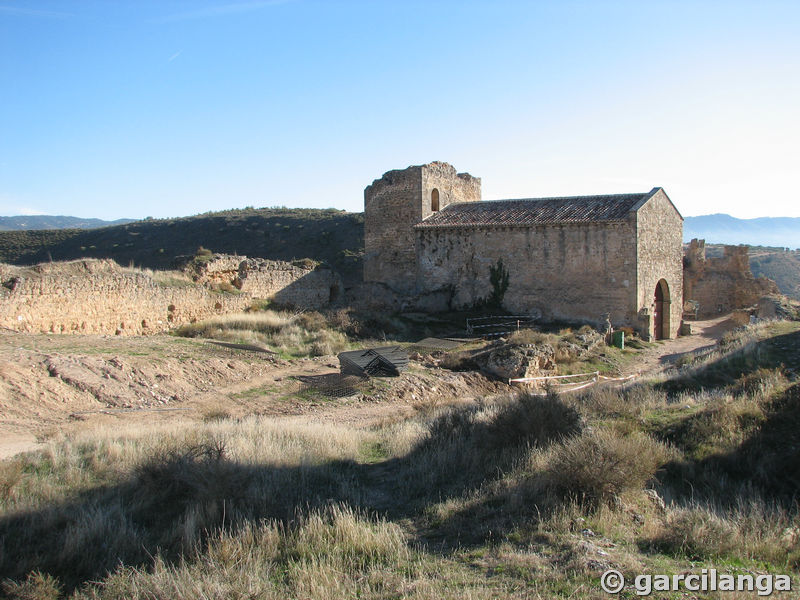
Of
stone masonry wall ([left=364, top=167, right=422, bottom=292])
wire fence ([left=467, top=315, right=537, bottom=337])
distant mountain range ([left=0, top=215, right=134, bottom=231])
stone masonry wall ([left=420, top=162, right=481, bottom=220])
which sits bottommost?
wire fence ([left=467, top=315, right=537, bottom=337])

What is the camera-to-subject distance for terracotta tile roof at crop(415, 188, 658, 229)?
21.6 m

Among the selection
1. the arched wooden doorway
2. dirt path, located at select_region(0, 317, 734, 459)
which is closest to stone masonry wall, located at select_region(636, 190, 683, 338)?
the arched wooden doorway

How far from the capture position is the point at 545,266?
22531 mm

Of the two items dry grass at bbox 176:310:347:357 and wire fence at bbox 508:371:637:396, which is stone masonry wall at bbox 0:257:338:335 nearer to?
dry grass at bbox 176:310:347:357

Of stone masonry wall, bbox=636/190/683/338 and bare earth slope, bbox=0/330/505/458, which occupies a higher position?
stone masonry wall, bbox=636/190/683/338

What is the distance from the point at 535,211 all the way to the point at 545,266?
7.96ft

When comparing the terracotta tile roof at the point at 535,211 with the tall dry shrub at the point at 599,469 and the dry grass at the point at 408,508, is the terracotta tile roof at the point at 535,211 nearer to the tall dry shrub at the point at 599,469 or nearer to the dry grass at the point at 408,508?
the dry grass at the point at 408,508

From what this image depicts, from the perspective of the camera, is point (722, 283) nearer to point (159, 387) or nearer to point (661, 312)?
point (661, 312)

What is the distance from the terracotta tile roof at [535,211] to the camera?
852 inches

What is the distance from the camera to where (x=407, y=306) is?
2489 cm

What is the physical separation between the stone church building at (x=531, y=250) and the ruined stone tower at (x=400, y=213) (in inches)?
1.8

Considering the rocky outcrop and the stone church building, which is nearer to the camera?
the rocky outcrop

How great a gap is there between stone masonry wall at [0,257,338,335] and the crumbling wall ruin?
25.2 meters

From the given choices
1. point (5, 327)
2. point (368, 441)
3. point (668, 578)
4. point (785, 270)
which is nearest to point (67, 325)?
point (5, 327)
